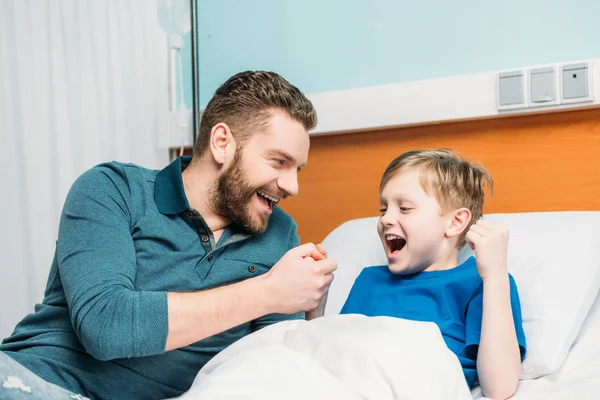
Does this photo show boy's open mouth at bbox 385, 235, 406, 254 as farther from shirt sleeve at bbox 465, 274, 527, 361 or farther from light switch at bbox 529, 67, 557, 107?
light switch at bbox 529, 67, 557, 107

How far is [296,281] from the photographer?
1224mm

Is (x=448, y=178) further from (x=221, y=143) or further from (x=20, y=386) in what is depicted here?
(x=20, y=386)

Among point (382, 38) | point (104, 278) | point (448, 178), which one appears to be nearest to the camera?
point (104, 278)

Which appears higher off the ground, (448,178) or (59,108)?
(59,108)

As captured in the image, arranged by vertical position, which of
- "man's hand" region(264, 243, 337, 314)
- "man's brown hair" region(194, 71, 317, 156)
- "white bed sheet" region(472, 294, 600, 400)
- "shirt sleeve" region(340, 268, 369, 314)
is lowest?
"white bed sheet" region(472, 294, 600, 400)

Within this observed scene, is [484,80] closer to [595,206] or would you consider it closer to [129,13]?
[595,206]

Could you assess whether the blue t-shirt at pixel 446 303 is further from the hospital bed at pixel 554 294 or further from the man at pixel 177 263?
the man at pixel 177 263

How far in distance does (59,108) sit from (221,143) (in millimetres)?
964

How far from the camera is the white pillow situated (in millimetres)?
1245

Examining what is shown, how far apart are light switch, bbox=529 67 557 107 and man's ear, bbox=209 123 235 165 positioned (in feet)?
2.69

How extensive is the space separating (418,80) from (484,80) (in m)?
0.21

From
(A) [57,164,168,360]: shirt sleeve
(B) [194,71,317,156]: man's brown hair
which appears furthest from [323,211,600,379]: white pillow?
(A) [57,164,168,360]: shirt sleeve

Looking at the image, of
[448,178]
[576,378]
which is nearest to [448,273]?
[448,178]

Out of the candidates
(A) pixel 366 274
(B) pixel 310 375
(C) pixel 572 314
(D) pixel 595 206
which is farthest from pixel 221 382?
(D) pixel 595 206
